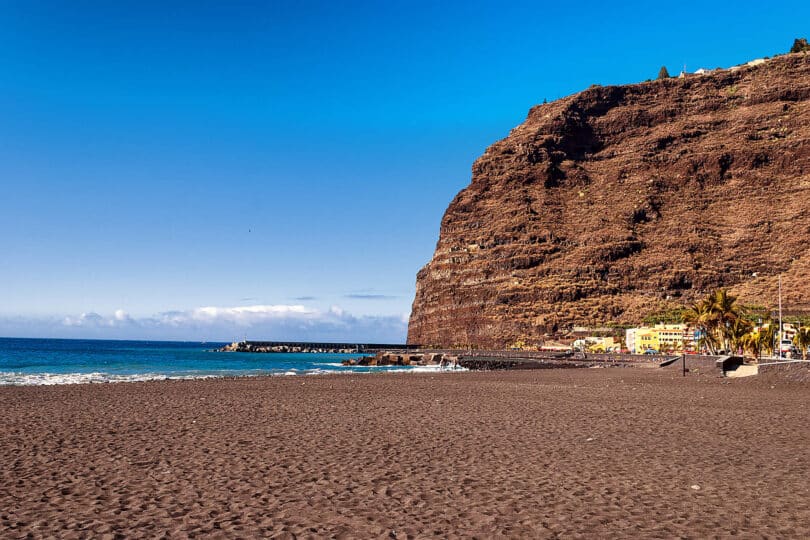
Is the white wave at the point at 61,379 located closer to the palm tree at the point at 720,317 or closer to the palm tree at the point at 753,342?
the palm tree at the point at 753,342

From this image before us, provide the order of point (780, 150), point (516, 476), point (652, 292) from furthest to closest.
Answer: point (780, 150)
point (652, 292)
point (516, 476)

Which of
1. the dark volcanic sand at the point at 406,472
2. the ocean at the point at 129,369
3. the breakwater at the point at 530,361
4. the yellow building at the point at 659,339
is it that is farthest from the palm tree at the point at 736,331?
the dark volcanic sand at the point at 406,472

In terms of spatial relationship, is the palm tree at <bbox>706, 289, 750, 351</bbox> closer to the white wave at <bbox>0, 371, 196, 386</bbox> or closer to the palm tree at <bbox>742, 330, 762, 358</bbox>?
the palm tree at <bbox>742, 330, 762, 358</bbox>

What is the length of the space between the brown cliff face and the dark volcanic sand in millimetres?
117401

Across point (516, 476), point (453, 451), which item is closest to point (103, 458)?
point (453, 451)

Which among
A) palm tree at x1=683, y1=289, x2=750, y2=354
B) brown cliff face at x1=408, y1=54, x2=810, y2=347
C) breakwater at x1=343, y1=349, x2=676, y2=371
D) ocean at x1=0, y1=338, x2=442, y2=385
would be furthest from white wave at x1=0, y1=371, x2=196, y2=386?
brown cliff face at x1=408, y1=54, x2=810, y2=347

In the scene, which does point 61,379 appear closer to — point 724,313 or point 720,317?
point 720,317

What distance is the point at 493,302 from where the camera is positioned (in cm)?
15512

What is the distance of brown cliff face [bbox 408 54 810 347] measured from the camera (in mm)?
138125

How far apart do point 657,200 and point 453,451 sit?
161 m

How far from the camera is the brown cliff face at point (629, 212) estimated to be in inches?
5438

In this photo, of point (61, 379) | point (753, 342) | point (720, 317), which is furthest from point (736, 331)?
point (61, 379)

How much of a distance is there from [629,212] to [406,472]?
15630 cm

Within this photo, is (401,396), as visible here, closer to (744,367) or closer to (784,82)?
(744,367)
